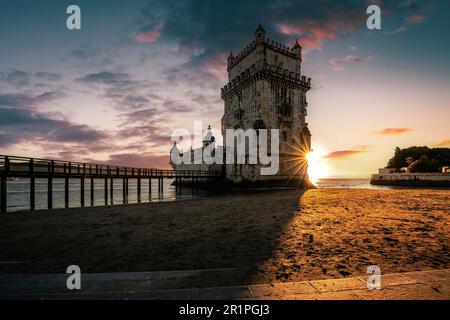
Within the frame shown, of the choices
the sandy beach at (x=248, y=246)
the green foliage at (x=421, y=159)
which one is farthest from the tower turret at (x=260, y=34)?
the green foliage at (x=421, y=159)

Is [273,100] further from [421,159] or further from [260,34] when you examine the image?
[421,159]

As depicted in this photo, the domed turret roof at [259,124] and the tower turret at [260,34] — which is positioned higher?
the tower turret at [260,34]

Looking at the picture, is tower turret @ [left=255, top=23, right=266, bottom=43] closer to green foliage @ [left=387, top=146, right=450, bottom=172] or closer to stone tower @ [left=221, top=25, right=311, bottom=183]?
stone tower @ [left=221, top=25, right=311, bottom=183]

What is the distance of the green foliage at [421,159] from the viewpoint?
60.6 m

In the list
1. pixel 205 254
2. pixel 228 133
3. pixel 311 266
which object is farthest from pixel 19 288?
pixel 228 133

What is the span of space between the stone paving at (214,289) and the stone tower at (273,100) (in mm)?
30696

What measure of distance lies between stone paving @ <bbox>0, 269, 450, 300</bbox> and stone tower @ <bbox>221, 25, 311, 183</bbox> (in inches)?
1208

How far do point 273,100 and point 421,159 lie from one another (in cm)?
5514

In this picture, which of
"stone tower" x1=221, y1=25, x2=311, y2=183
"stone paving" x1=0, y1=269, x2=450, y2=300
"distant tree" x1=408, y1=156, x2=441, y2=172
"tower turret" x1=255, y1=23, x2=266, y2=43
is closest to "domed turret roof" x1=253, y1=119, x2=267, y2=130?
"stone tower" x1=221, y1=25, x2=311, y2=183

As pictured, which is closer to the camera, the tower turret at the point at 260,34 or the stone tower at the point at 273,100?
the stone tower at the point at 273,100

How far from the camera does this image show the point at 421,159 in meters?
63.3

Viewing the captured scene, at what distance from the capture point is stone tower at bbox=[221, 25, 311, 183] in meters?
34.6

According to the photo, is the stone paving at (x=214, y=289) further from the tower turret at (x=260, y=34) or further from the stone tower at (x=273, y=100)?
the tower turret at (x=260, y=34)

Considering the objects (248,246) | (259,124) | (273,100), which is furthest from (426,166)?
(248,246)
